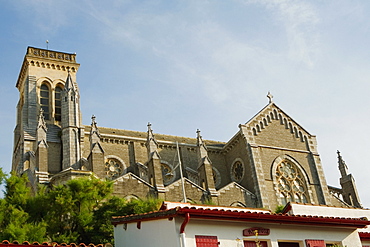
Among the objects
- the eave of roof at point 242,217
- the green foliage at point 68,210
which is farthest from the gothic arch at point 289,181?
the eave of roof at point 242,217

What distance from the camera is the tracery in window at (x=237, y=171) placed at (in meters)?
42.3

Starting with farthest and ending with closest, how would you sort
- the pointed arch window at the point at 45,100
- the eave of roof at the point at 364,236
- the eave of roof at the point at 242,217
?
the pointed arch window at the point at 45,100
the eave of roof at the point at 364,236
the eave of roof at the point at 242,217

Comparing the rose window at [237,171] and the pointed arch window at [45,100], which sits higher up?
the pointed arch window at [45,100]

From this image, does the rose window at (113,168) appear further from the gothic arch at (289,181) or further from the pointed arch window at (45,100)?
the gothic arch at (289,181)

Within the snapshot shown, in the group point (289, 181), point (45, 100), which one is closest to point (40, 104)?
point (45, 100)

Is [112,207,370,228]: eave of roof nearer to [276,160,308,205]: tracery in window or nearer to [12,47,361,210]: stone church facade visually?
[12,47,361,210]: stone church facade

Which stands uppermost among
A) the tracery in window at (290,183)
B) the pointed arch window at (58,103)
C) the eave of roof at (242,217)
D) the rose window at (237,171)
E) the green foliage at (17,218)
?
the pointed arch window at (58,103)

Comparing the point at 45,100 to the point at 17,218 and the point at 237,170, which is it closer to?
the point at 237,170

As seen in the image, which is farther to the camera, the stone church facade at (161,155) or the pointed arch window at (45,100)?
A: the pointed arch window at (45,100)

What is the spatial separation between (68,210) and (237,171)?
2051 centimetres

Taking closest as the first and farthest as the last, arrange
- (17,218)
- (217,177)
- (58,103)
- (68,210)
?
(17,218), (68,210), (217,177), (58,103)

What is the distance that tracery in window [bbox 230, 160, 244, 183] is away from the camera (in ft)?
139

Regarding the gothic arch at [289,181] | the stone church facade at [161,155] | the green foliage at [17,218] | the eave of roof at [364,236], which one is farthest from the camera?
the gothic arch at [289,181]

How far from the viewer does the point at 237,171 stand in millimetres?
43219
